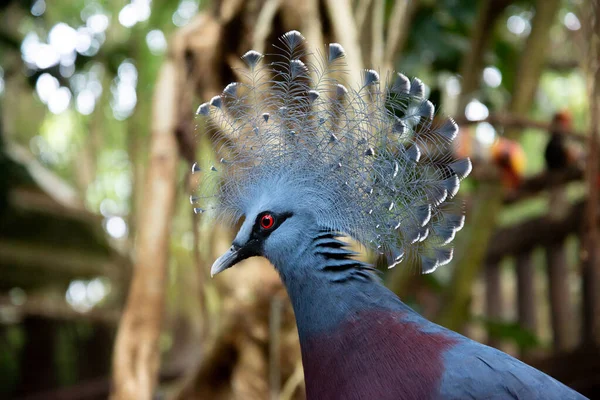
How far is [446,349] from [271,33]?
152 centimetres

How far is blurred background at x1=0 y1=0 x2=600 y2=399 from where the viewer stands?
2.20 m

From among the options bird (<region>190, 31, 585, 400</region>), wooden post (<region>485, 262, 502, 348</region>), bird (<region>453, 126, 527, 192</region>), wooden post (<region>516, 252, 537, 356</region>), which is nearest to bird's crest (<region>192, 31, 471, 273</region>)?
bird (<region>190, 31, 585, 400</region>)

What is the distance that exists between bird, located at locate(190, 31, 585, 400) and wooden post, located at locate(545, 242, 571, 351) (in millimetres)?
2794

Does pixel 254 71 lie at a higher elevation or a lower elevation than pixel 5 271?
higher

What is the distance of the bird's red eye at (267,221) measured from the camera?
1.65m

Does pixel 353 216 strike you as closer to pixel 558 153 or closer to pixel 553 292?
pixel 553 292

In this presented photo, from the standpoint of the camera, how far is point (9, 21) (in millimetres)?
5410

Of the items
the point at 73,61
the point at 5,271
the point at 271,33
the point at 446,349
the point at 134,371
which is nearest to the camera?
the point at 446,349

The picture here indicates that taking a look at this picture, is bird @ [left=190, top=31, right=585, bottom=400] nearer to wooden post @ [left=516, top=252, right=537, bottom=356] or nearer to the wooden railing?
the wooden railing

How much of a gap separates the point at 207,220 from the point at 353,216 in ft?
1.80

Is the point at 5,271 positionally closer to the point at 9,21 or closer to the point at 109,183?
the point at 9,21

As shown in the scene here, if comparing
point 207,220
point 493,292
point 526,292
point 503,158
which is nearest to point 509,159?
point 503,158

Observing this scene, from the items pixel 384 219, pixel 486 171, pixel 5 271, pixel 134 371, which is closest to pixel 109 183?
pixel 5 271

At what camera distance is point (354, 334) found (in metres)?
1.46
